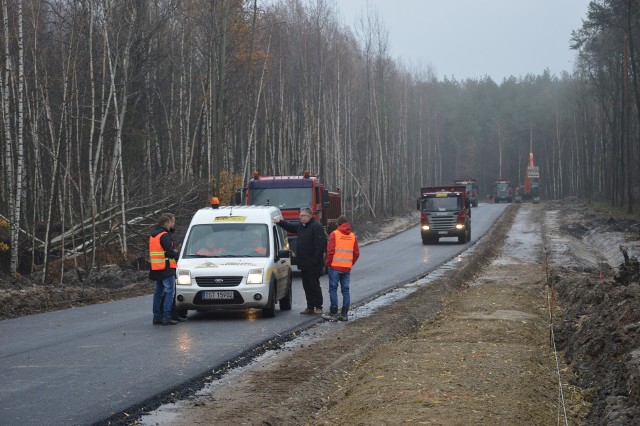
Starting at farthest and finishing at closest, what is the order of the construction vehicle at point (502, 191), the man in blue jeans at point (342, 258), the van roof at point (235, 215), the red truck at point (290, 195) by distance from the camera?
1. the construction vehicle at point (502, 191)
2. the red truck at point (290, 195)
3. the van roof at point (235, 215)
4. the man in blue jeans at point (342, 258)

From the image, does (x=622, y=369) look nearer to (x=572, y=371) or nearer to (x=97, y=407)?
(x=572, y=371)

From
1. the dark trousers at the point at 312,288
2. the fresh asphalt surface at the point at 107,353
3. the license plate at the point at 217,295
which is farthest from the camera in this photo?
the dark trousers at the point at 312,288

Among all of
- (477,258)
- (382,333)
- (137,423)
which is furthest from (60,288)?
(477,258)

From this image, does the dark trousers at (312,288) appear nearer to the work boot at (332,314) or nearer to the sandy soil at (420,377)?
the work boot at (332,314)

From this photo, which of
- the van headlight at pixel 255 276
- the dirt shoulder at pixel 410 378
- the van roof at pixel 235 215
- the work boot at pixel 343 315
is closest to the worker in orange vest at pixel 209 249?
the van roof at pixel 235 215

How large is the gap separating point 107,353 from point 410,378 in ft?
15.3

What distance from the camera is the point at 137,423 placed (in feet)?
28.8

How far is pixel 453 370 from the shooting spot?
10969mm

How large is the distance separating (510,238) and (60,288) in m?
30.8

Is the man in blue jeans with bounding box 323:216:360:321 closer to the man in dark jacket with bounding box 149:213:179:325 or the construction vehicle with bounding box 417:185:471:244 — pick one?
the man in dark jacket with bounding box 149:213:179:325

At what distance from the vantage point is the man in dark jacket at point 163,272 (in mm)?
16625

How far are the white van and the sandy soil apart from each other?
1631 mm

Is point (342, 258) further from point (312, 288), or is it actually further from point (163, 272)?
point (163, 272)

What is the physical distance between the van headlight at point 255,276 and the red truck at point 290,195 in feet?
34.8
